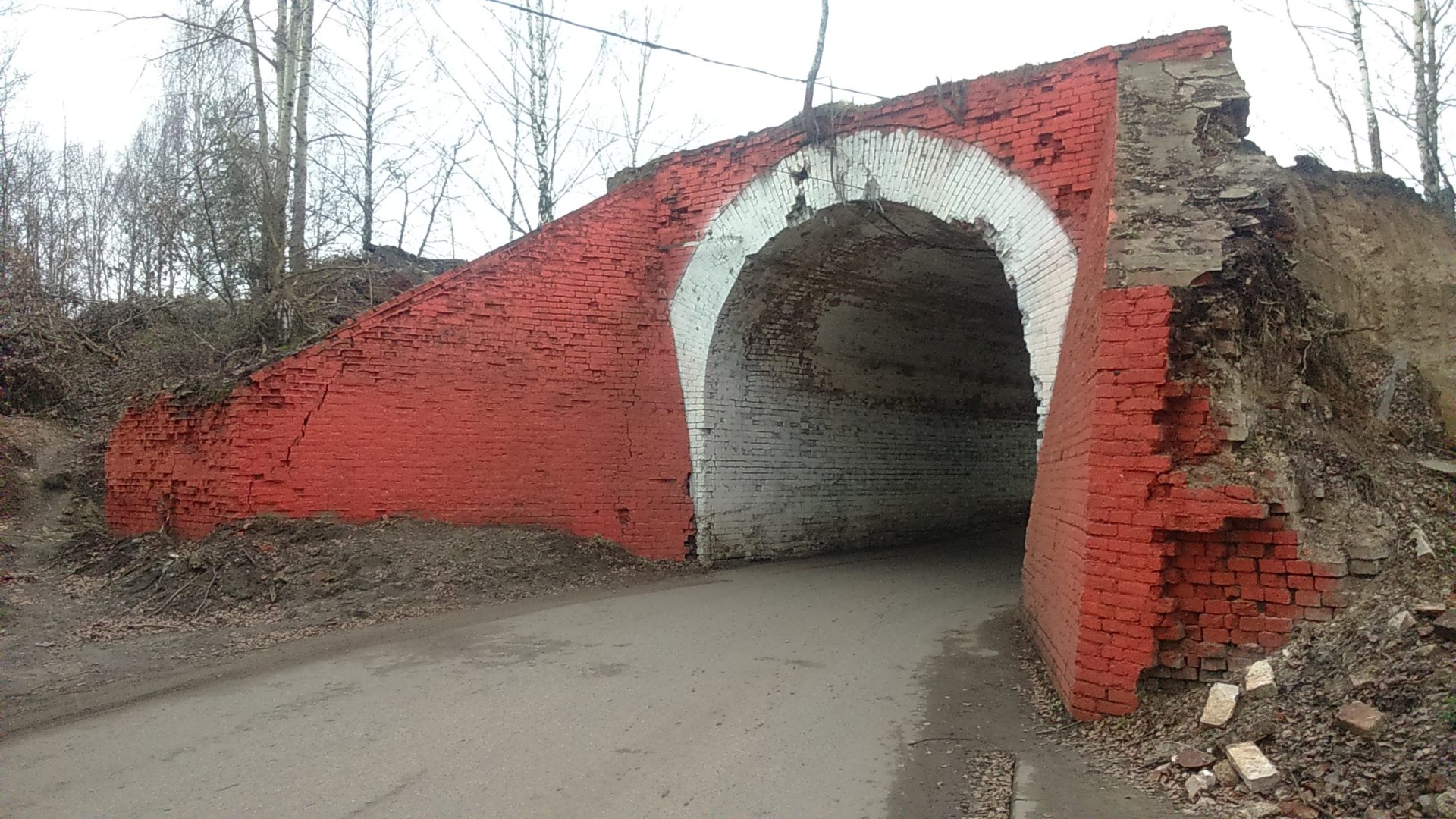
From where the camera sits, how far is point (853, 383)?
1170 cm

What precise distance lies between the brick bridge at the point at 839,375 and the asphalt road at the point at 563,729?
3.40ft

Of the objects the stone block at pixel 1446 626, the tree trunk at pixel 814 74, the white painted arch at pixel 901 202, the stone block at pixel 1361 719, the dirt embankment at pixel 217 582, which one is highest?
the tree trunk at pixel 814 74

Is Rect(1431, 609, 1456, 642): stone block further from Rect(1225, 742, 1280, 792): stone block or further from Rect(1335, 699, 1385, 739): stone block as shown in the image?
Rect(1225, 742, 1280, 792): stone block

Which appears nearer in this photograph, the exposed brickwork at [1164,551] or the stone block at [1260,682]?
the stone block at [1260,682]

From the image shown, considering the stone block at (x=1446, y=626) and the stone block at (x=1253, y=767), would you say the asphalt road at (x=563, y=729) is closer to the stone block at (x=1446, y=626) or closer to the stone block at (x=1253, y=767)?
the stone block at (x=1253, y=767)

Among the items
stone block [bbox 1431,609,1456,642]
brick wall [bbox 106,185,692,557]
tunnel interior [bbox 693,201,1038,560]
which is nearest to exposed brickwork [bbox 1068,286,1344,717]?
stone block [bbox 1431,609,1456,642]

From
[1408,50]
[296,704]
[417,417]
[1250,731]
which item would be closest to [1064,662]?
[1250,731]

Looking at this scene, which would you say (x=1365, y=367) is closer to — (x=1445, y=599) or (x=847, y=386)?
(x=1445, y=599)

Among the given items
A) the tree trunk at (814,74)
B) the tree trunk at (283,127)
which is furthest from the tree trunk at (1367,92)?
the tree trunk at (283,127)

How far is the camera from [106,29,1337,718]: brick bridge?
4383mm

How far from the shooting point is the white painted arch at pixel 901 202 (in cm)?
720

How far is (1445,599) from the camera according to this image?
3.55m

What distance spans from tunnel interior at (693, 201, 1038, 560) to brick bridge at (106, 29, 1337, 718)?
4cm

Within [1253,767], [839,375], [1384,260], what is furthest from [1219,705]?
[839,375]
